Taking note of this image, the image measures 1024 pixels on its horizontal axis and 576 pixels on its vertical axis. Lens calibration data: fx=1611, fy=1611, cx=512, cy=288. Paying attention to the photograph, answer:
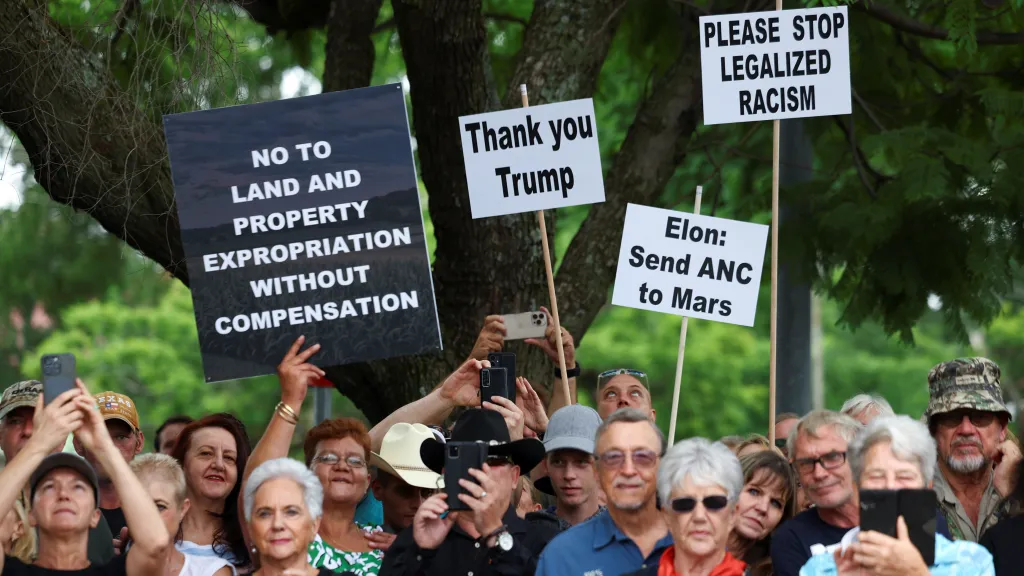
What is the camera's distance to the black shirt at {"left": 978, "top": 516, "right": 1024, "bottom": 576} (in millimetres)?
5918

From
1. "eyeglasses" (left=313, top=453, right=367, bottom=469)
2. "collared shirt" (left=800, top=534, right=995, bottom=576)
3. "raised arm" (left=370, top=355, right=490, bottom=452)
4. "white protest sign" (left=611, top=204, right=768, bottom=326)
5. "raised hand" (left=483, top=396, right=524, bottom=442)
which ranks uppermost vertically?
"white protest sign" (left=611, top=204, right=768, bottom=326)

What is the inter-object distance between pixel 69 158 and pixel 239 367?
6.80ft

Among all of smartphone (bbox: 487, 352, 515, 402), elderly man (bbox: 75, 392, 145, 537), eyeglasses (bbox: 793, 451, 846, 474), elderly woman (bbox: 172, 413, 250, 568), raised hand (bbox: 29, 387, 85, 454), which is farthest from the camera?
elderly man (bbox: 75, 392, 145, 537)

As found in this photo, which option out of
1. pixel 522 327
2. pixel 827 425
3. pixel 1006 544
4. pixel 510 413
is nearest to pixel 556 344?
pixel 522 327

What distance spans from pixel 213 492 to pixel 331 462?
515mm

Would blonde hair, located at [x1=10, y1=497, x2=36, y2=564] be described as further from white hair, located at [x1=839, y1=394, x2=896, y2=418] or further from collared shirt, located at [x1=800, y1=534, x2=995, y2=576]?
white hair, located at [x1=839, y1=394, x2=896, y2=418]

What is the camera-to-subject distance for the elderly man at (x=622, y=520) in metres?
5.85

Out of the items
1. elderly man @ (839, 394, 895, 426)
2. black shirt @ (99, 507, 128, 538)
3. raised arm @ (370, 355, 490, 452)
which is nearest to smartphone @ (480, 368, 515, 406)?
raised arm @ (370, 355, 490, 452)

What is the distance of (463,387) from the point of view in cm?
760

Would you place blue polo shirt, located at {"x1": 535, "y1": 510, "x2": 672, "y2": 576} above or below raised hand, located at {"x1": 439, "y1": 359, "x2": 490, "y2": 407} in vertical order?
below

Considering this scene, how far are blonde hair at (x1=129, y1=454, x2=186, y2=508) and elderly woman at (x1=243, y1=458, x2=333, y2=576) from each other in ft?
2.04

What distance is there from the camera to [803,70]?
8305 mm

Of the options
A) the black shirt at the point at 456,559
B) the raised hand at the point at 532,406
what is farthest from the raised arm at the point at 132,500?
the raised hand at the point at 532,406

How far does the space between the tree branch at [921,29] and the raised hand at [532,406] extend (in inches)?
133
